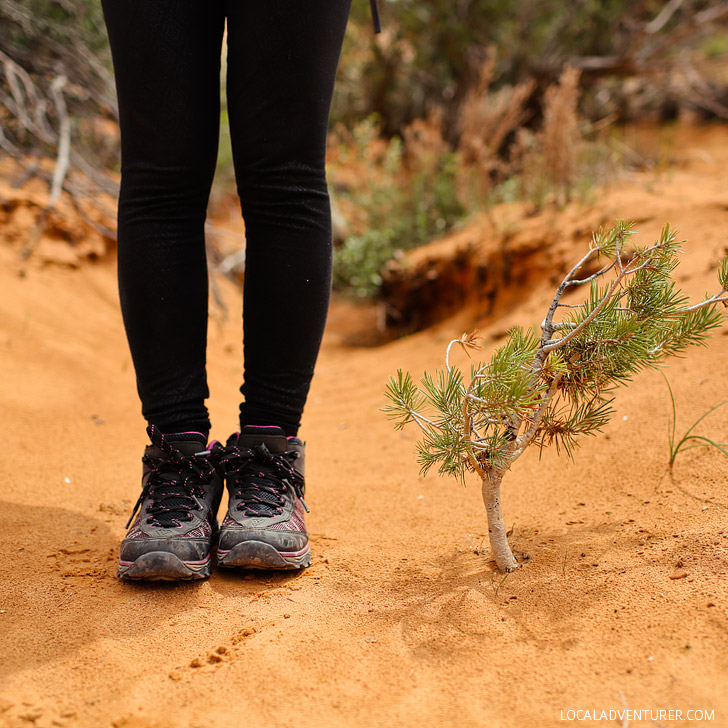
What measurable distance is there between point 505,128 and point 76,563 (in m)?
4.08

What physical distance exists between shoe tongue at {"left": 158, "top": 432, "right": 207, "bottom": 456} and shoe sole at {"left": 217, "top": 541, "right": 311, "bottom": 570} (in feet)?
0.73

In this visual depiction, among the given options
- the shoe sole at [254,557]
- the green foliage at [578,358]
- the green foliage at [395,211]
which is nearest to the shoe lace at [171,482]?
the shoe sole at [254,557]

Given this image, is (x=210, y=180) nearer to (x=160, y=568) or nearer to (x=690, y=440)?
(x=160, y=568)

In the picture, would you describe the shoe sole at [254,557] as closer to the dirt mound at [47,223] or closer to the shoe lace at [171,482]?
the shoe lace at [171,482]

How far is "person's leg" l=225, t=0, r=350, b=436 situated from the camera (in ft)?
4.46

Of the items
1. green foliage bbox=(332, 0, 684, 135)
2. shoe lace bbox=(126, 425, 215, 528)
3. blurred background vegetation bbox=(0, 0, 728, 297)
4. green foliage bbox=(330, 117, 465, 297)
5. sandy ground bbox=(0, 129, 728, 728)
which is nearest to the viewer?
sandy ground bbox=(0, 129, 728, 728)

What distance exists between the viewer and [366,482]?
2029 mm

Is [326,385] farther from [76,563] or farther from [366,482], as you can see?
[76,563]

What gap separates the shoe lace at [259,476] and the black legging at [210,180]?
7 centimetres

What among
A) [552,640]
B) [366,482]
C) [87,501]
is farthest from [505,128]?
[552,640]

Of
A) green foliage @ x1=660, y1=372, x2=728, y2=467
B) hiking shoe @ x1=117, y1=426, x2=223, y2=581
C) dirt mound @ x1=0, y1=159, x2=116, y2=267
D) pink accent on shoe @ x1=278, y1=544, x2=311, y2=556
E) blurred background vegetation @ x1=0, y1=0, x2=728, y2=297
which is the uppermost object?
blurred background vegetation @ x1=0, y1=0, x2=728, y2=297

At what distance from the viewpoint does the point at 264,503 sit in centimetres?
144

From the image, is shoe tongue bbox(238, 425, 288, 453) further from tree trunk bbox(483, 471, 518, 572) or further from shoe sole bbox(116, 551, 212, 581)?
tree trunk bbox(483, 471, 518, 572)

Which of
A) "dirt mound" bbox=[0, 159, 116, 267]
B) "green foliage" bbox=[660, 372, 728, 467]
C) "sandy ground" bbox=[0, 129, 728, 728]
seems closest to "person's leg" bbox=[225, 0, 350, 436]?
"sandy ground" bbox=[0, 129, 728, 728]
